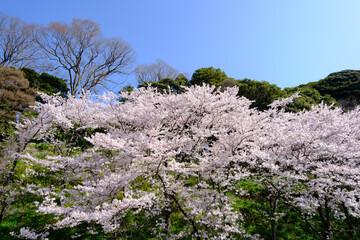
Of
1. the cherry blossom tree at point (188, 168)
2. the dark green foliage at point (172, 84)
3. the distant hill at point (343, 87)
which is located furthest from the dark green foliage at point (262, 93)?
the distant hill at point (343, 87)

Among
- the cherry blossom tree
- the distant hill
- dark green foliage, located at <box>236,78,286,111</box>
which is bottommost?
the cherry blossom tree

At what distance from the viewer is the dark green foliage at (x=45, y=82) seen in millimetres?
14867

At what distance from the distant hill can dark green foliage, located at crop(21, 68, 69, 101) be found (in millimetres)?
27044

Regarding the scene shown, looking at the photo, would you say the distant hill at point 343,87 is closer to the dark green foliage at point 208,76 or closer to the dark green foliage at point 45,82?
the dark green foliage at point 208,76

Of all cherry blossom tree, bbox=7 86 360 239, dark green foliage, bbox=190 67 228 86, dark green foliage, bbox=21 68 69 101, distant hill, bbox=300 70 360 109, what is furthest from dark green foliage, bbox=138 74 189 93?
distant hill, bbox=300 70 360 109

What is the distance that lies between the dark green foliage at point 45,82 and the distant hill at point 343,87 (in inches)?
1065

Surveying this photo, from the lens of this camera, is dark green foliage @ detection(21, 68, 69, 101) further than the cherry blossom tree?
Yes

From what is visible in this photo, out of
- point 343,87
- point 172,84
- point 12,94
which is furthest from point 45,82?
point 343,87

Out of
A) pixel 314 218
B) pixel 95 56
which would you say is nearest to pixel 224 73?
pixel 95 56

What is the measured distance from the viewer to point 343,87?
74.4 ft

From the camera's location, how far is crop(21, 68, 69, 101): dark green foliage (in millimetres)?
14867

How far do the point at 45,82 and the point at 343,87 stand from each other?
31229 millimetres

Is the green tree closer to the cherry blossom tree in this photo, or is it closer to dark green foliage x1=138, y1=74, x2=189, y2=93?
the cherry blossom tree

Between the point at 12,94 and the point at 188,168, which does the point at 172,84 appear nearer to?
the point at 12,94
